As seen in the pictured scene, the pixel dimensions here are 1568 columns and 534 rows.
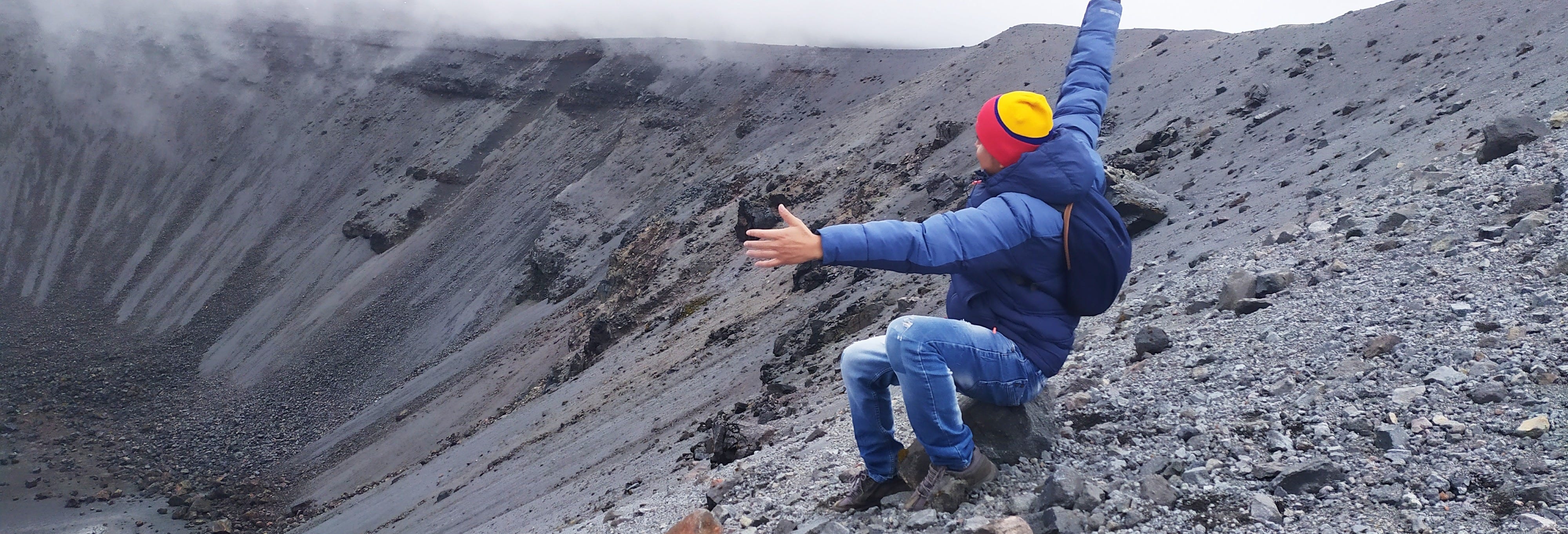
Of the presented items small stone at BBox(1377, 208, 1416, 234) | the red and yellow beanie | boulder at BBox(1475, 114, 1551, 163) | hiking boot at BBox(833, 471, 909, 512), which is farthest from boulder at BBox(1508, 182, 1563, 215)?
hiking boot at BBox(833, 471, 909, 512)

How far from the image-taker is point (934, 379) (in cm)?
395

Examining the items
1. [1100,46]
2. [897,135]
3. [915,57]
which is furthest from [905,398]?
[915,57]

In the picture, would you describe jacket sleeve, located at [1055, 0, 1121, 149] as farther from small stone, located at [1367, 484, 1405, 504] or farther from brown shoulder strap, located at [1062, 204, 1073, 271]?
small stone, located at [1367, 484, 1405, 504]

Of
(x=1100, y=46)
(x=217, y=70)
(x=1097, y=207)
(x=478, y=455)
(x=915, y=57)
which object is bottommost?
(x=478, y=455)

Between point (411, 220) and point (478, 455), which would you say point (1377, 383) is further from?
point (411, 220)

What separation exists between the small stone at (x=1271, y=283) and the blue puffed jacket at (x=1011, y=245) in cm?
248

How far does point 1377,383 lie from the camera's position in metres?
4.33

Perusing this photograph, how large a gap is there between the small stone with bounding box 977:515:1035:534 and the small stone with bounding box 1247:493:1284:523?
839 millimetres

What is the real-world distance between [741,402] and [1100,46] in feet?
21.6

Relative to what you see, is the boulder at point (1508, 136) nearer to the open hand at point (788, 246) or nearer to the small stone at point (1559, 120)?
the small stone at point (1559, 120)

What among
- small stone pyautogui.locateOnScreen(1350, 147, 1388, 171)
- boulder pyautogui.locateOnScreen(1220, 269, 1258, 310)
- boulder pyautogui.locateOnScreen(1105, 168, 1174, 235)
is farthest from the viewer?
boulder pyautogui.locateOnScreen(1105, 168, 1174, 235)

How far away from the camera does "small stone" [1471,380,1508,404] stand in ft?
12.8

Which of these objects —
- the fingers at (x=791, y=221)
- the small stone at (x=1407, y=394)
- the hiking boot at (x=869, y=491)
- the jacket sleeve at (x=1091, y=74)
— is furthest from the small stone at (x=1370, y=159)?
the fingers at (x=791, y=221)

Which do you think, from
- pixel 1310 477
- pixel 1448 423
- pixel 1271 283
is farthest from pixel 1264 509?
pixel 1271 283
